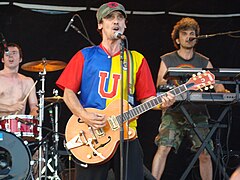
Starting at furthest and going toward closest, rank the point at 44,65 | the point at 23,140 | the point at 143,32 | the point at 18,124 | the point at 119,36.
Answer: the point at 143,32
the point at 44,65
the point at 18,124
the point at 23,140
the point at 119,36

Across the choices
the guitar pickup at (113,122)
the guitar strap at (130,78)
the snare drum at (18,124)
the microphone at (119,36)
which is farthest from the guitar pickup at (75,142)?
the snare drum at (18,124)

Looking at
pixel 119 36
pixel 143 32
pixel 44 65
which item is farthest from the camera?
pixel 143 32

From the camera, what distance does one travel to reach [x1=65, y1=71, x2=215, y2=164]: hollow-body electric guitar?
4.46m

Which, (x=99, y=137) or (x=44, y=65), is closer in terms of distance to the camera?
(x=99, y=137)

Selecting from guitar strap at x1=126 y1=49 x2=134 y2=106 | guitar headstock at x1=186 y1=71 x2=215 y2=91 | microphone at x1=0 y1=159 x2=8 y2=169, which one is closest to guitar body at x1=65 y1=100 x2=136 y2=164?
guitar strap at x1=126 y1=49 x2=134 y2=106

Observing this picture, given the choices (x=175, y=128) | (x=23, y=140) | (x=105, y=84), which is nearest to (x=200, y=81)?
(x=105, y=84)

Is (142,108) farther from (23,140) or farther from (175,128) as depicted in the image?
(23,140)

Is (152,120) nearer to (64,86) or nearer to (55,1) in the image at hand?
(55,1)

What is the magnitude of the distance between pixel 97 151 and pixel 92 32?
4346 mm

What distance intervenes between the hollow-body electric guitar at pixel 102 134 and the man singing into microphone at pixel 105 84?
0.04 metres

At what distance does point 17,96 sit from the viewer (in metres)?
7.70

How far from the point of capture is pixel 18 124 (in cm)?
689

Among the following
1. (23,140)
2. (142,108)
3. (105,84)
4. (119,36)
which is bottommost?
(23,140)

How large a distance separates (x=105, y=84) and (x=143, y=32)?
13.9 ft
